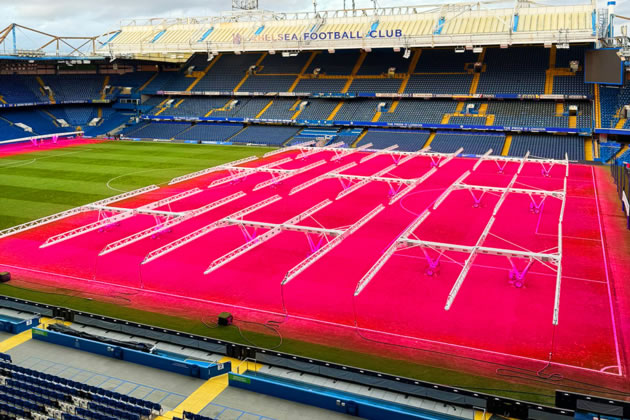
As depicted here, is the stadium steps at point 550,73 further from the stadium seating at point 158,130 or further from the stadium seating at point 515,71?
the stadium seating at point 158,130

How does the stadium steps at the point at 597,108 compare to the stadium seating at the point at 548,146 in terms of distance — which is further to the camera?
the stadium steps at the point at 597,108

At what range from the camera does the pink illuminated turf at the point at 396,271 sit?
801 inches

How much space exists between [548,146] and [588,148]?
12.8 feet

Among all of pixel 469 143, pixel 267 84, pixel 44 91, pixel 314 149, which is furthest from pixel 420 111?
pixel 44 91

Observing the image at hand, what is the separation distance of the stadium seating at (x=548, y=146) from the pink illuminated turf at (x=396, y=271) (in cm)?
1676

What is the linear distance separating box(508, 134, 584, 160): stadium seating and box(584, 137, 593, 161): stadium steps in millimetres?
290

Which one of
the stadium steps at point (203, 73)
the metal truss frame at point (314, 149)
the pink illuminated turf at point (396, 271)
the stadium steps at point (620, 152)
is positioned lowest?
the pink illuminated turf at point (396, 271)

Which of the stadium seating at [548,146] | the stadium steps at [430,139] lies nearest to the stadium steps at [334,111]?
the stadium steps at [430,139]

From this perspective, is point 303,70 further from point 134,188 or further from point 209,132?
point 134,188

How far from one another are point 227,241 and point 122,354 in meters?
12.9

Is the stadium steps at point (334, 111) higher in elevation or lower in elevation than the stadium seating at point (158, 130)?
higher

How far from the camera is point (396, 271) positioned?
2614cm

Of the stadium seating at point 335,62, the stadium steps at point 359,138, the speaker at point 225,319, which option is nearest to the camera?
the speaker at point 225,319

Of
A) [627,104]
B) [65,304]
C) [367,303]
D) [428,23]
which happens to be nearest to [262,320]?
[367,303]
